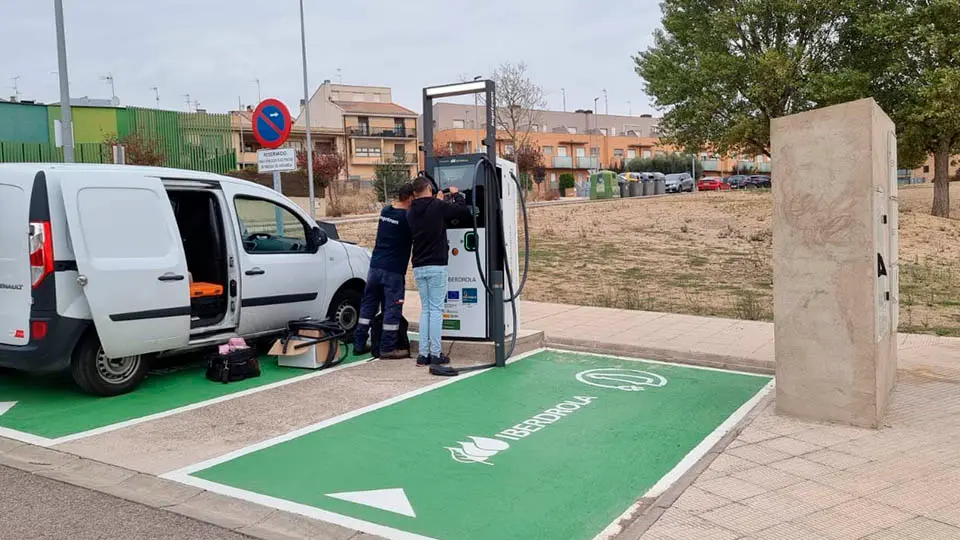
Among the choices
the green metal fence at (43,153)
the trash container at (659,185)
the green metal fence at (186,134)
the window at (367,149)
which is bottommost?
the trash container at (659,185)

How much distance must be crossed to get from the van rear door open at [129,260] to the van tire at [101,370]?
18cm

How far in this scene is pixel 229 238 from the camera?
293 inches

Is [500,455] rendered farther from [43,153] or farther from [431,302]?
[43,153]

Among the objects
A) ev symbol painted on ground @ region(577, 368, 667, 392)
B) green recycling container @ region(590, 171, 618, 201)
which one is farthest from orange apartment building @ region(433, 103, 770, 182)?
ev symbol painted on ground @ region(577, 368, 667, 392)

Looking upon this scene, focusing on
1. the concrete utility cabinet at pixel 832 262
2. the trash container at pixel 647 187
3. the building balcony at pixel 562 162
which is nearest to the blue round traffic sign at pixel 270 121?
the concrete utility cabinet at pixel 832 262

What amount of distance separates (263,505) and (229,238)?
374cm

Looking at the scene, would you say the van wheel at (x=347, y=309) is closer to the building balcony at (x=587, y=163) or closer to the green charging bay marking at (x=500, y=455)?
the green charging bay marking at (x=500, y=455)

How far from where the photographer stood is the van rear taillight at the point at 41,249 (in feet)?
19.8

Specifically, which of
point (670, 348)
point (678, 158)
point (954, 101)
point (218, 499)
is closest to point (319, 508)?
point (218, 499)

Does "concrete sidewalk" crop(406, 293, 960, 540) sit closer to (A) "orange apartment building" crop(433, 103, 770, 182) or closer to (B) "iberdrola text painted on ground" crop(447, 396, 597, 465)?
(B) "iberdrola text painted on ground" crop(447, 396, 597, 465)

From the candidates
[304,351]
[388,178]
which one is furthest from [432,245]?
[388,178]

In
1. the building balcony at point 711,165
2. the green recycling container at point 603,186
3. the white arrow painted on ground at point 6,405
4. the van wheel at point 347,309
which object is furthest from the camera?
the building balcony at point 711,165

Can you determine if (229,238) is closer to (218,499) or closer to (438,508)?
(218,499)

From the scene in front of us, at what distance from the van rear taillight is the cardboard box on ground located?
2203 millimetres
